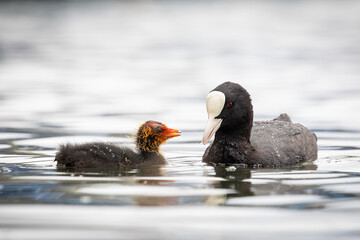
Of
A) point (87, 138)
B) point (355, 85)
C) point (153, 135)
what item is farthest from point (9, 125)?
point (355, 85)

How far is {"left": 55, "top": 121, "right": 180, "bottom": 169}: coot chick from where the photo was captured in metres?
9.04

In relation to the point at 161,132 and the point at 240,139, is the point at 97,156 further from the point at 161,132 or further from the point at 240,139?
the point at 240,139

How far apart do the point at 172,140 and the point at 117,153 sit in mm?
2822

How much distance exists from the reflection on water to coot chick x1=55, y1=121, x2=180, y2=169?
16 centimetres

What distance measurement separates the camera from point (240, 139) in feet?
32.4

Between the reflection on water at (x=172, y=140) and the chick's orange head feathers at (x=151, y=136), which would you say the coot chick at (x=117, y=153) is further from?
the reflection on water at (x=172, y=140)

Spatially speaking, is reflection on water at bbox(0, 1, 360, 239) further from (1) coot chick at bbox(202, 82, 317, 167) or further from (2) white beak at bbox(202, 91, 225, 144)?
(2) white beak at bbox(202, 91, 225, 144)

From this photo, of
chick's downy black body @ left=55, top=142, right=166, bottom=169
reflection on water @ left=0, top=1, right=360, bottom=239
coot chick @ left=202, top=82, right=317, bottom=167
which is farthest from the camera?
coot chick @ left=202, top=82, right=317, bottom=167

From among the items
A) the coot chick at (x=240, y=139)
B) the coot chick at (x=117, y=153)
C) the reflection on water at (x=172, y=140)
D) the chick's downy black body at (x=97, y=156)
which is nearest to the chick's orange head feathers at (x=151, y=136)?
the coot chick at (x=117, y=153)

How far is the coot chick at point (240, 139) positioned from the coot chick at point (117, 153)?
55 centimetres

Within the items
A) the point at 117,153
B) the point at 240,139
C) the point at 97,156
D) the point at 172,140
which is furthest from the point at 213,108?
the point at 172,140

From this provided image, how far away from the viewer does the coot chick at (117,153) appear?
904cm

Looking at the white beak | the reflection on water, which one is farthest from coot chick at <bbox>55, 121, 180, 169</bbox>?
the white beak

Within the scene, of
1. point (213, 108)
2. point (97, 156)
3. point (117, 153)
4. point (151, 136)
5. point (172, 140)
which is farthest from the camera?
point (172, 140)
